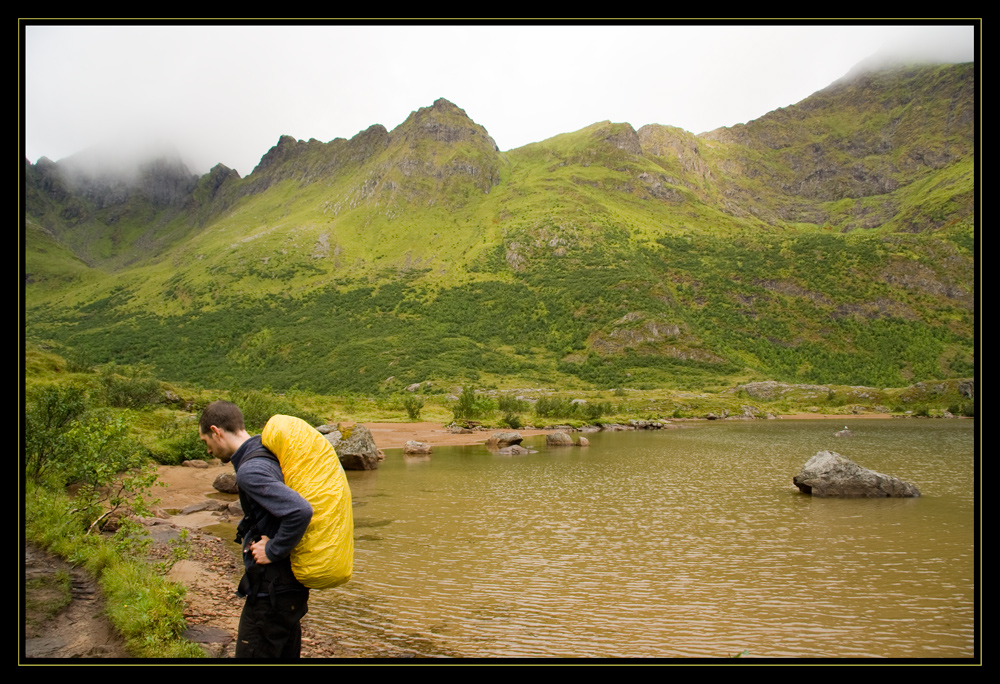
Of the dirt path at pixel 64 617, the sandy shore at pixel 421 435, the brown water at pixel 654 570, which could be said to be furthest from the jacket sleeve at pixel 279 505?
the sandy shore at pixel 421 435

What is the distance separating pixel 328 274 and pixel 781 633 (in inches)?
5522

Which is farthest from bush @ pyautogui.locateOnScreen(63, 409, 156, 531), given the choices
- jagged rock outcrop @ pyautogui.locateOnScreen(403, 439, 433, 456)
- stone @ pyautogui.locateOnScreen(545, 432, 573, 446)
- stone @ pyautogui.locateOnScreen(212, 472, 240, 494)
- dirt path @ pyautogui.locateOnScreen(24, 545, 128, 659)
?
stone @ pyautogui.locateOnScreen(545, 432, 573, 446)

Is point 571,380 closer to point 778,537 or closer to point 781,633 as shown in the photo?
point 778,537

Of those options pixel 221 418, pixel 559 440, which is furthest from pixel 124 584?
pixel 559 440

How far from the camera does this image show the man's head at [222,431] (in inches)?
159

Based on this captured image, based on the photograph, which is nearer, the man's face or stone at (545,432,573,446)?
the man's face

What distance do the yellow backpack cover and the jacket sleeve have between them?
135 millimetres

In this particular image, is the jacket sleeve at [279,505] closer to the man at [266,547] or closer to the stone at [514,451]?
the man at [266,547]

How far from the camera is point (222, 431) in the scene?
4.07 m

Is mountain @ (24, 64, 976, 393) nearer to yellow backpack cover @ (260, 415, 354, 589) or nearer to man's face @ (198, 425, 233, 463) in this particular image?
man's face @ (198, 425, 233, 463)

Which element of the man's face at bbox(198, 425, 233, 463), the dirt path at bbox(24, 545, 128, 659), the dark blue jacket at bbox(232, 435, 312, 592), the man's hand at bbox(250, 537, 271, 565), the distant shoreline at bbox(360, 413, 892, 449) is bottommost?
the distant shoreline at bbox(360, 413, 892, 449)

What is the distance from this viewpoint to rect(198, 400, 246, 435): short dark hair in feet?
13.2
